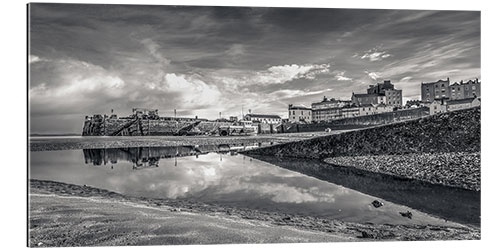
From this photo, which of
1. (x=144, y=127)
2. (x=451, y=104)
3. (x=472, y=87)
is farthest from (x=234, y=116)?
(x=472, y=87)

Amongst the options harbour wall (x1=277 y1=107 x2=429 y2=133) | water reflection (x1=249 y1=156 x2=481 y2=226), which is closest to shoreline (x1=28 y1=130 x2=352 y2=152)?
harbour wall (x1=277 y1=107 x2=429 y2=133)

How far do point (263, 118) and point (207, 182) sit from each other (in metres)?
1.42

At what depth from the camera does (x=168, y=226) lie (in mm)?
5164

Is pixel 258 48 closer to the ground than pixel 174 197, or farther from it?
farther from it

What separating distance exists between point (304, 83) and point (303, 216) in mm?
2176

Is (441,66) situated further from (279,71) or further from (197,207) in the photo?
(197,207)

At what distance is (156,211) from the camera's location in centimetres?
554

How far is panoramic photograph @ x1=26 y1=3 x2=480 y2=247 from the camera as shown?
5.47 metres

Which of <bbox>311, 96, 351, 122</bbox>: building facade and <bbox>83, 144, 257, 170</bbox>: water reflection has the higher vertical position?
<bbox>311, 96, 351, 122</bbox>: building facade

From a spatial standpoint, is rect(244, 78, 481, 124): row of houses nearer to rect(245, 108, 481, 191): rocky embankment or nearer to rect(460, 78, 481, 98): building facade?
rect(460, 78, 481, 98): building facade

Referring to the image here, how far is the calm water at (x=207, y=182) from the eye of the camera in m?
5.88

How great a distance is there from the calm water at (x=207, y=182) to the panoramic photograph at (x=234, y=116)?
3cm

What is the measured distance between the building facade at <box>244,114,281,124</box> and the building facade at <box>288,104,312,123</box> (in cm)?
23

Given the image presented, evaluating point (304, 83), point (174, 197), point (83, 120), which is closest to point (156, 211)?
point (174, 197)
